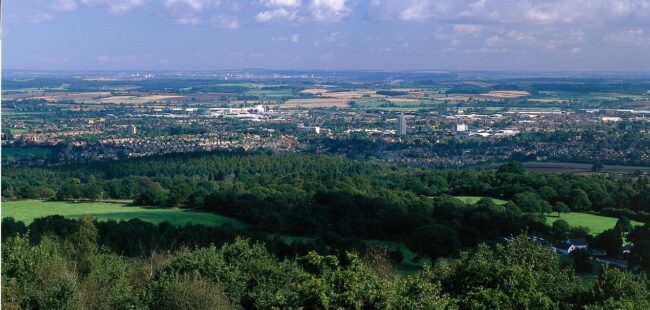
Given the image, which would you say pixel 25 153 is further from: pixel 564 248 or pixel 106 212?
pixel 564 248

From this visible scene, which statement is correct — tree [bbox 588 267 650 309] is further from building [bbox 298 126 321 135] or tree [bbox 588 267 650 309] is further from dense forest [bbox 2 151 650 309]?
building [bbox 298 126 321 135]

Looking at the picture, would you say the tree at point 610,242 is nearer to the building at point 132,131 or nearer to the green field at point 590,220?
the green field at point 590,220

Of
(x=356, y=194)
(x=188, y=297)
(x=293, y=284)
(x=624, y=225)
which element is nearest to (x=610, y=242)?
(x=624, y=225)

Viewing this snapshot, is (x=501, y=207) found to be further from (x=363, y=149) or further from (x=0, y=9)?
(x=363, y=149)

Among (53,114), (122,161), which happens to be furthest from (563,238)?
(53,114)

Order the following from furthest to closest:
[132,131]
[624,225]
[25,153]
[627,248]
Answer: [132,131] < [25,153] < [624,225] < [627,248]

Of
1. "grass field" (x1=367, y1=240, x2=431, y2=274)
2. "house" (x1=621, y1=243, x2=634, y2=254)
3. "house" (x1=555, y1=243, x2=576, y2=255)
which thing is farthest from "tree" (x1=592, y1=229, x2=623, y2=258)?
"grass field" (x1=367, y1=240, x2=431, y2=274)
